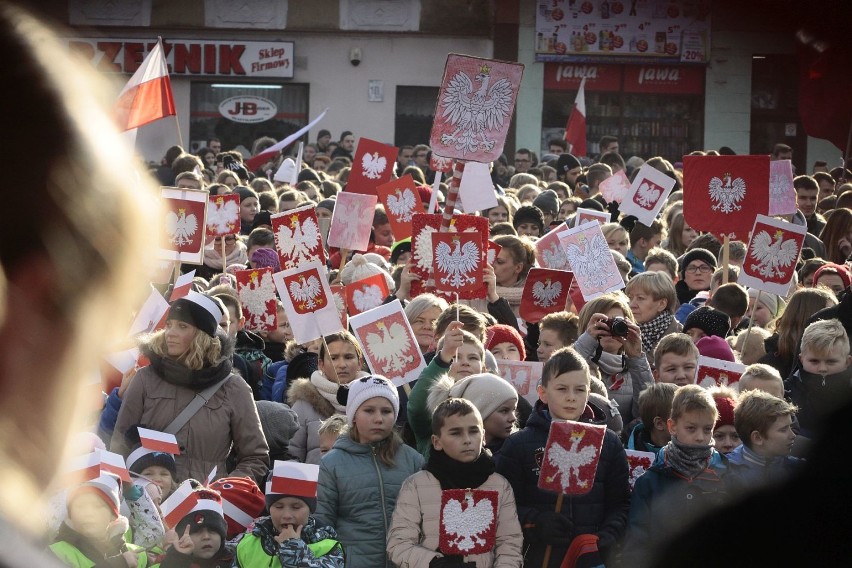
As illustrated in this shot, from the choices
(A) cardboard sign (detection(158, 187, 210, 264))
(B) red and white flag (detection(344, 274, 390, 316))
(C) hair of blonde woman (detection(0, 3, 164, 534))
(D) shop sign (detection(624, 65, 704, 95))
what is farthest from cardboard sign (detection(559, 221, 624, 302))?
(D) shop sign (detection(624, 65, 704, 95))

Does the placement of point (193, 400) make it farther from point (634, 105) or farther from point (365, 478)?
point (634, 105)

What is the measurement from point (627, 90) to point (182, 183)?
20.5 m

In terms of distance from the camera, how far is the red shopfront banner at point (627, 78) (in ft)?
97.2

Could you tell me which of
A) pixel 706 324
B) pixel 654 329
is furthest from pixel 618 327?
pixel 654 329

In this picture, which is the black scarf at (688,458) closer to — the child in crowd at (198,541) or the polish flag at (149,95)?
the child in crowd at (198,541)

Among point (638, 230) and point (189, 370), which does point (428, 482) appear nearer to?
point (189, 370)

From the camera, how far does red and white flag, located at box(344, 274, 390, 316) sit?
26.8 ft

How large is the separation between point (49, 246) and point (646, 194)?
1088cm

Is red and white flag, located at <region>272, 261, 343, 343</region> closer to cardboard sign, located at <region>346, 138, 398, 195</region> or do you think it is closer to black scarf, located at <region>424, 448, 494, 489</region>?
black scarf, located at <region>424, 448, 494, 489</region>

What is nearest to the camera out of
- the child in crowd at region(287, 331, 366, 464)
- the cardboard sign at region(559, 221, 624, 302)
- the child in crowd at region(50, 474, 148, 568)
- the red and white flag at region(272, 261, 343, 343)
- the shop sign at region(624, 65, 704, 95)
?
the child in crowd at region(50, 474, 148, 568)

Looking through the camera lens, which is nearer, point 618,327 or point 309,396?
point 618,327

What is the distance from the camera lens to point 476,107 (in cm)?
840

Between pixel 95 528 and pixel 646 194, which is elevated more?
pixel 646 194

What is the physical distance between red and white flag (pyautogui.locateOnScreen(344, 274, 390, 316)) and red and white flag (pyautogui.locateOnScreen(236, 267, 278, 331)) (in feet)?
1.60
